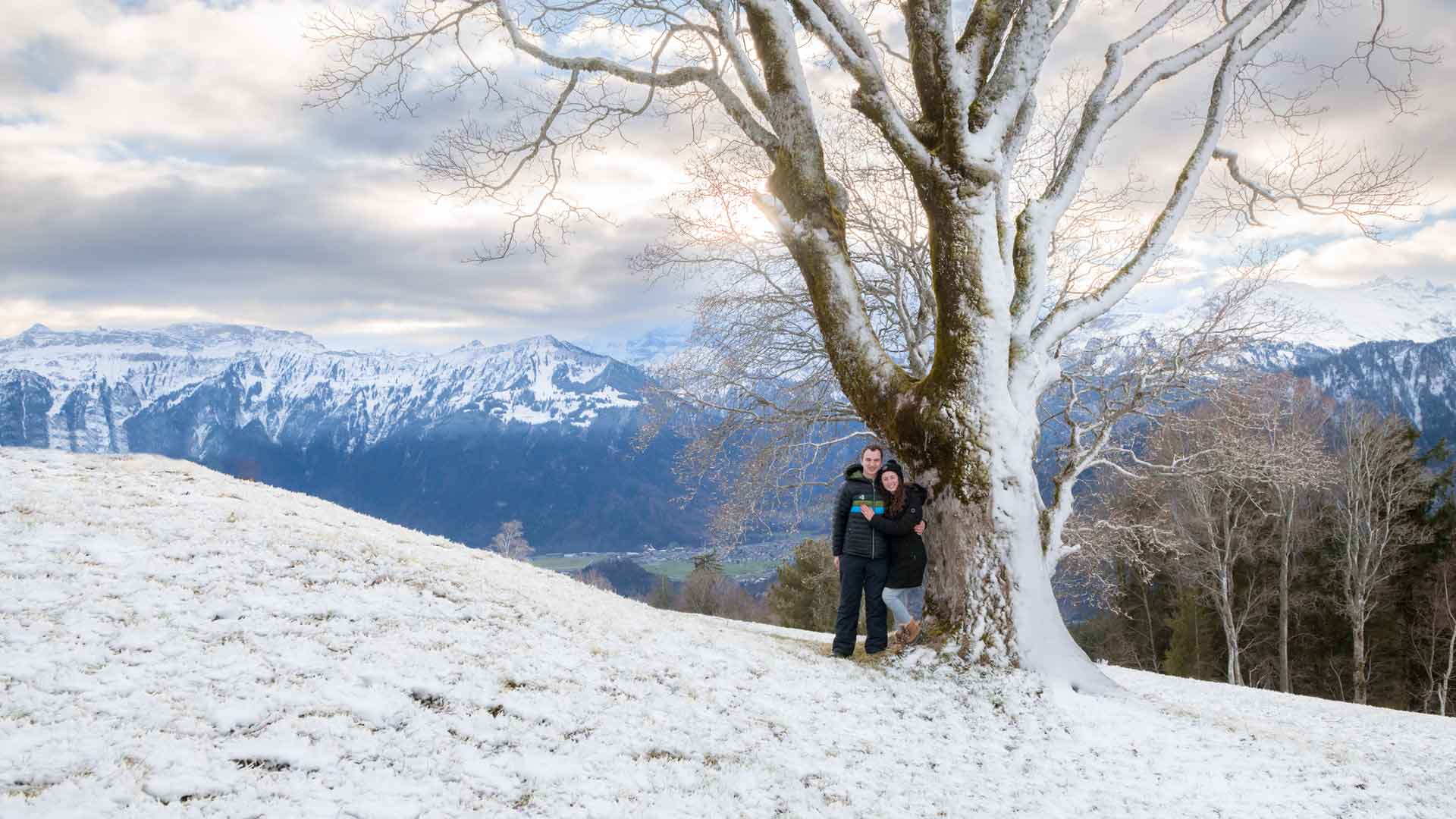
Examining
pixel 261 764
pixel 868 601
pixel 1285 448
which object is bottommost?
pixel 868 601

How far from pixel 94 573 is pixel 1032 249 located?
33.3ft

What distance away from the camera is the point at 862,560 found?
9094 mm

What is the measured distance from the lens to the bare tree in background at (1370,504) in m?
25.4

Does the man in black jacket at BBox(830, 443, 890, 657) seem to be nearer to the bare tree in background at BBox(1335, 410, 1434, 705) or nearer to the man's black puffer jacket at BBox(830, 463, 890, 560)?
the man's black puffer jacket at BBox(830, 463, 890, 560)

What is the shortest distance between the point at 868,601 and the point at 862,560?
0.49m

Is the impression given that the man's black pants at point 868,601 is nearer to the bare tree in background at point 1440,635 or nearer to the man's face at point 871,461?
the man's face at point 871,461

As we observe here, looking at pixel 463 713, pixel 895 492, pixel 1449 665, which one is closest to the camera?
pixel 463 713

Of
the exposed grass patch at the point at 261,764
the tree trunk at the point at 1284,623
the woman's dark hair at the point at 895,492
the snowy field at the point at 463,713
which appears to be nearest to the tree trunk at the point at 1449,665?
the tree trunk at the point at 1284,623

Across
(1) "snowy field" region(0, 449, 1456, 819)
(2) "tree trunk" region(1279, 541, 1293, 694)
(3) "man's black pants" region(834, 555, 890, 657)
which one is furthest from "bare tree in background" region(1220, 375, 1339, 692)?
(3) "man's black pants" region(834, 555, 890, 657)

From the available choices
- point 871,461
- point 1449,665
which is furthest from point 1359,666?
point 871,461

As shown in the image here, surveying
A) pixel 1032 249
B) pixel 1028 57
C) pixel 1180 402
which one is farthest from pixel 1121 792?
pixel 1180 402

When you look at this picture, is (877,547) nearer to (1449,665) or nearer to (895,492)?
(895,492)

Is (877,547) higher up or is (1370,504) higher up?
(877,547)

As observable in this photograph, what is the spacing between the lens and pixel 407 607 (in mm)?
6781
